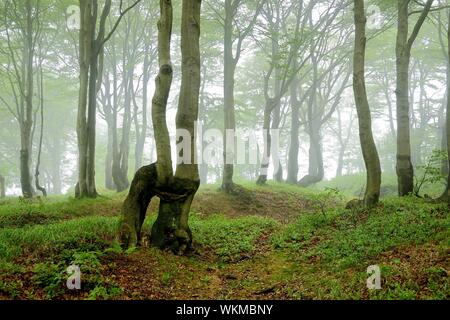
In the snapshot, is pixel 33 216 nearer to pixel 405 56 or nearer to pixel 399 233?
pixel 399 233

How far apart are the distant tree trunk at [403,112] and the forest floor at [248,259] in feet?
3.67

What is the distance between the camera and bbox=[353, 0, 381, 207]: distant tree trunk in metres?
9.32

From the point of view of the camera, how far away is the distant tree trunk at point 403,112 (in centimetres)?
1133

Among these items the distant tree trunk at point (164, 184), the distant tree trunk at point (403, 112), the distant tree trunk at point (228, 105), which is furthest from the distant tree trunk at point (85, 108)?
the distant tree trunk at point (403, 112)

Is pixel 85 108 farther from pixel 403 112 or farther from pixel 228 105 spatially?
pixel 403 112

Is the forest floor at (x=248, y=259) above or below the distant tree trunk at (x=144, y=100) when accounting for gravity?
below

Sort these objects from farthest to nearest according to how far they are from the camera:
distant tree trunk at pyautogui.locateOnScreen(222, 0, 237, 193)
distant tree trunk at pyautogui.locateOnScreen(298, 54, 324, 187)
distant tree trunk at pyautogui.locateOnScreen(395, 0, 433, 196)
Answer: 1. distant tree trunk at pyautogui.locateOnScreen(298, 54, 324, 187)
2. distant tree trunk at pyautogui.locateOnScreen(222, 0, 237, 193)
3. distant tree trunk at pyautogui.locateOnScreen(395, 0, 433, 196)

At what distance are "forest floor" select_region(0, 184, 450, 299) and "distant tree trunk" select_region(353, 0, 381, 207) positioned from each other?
0.50 meters

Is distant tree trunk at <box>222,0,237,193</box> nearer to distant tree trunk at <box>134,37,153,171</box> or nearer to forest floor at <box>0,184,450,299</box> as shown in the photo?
forest floor at <box>0,184,450,299</box>

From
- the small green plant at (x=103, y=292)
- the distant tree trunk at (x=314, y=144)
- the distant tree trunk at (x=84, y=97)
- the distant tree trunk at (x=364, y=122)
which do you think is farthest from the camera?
the distant tree trunk at (x=314, y=144)

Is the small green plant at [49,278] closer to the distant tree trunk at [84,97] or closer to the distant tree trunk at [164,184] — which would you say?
the distant tree trunk at [164,184]

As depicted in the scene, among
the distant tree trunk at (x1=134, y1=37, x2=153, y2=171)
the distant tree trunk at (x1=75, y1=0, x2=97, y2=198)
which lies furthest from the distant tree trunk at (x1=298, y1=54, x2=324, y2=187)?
the distant tree trunk at (x1=75, y1=0, x2=97, y2=198)

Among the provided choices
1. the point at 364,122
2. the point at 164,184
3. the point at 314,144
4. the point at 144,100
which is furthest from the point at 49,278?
the point at 314,144
